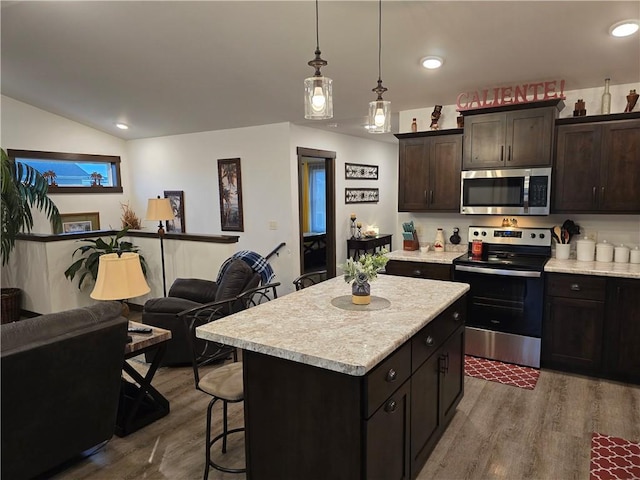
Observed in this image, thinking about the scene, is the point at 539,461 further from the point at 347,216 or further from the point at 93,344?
the point at 347,216

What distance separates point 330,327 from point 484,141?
A: 2736 millimetres

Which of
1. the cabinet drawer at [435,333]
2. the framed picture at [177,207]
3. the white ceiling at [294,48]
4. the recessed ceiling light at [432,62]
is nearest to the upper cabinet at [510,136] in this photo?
the white ceiling at [294,48]

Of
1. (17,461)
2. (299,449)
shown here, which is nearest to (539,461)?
(299,449)

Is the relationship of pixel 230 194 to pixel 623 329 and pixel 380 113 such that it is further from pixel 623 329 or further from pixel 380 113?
pixel 623 329

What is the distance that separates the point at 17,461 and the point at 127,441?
698 millimetres

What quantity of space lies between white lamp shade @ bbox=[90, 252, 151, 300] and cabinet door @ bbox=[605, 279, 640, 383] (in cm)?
345

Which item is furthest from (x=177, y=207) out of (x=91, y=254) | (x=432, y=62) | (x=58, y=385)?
(x=58, y=385)

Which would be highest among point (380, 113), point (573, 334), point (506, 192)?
point (380, 113)

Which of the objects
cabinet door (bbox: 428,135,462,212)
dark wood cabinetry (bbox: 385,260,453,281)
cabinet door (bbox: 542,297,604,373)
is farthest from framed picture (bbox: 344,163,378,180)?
cabinet door (bbox: 542,297,604,373)

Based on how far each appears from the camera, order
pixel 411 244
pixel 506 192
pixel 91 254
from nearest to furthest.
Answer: pixel 506 192
pixel 411 244
pixel 91 254

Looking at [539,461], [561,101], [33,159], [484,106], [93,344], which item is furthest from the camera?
[33,159]

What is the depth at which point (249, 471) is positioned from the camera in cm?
196

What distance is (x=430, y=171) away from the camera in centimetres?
428

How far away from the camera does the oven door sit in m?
3.55
